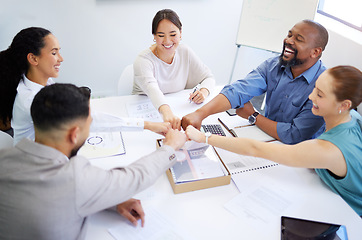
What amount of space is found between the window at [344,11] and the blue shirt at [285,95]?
4.12 feet

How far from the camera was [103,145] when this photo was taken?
1532mm

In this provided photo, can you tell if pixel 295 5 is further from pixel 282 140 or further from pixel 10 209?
pixel 10 209

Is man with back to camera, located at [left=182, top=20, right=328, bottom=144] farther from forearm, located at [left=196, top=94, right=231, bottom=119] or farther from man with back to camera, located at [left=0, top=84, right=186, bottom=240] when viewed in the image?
man with back to camera, located at [left=0, top=84, right=186, bottom=240]

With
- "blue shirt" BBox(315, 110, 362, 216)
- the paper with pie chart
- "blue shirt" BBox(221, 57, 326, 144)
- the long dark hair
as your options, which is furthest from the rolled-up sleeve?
the long dark hair

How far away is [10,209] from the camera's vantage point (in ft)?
2.89

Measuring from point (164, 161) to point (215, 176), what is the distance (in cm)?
28

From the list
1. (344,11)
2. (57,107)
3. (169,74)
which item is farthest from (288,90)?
(344,11)

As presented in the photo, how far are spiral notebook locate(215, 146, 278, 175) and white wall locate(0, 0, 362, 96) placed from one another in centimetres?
148

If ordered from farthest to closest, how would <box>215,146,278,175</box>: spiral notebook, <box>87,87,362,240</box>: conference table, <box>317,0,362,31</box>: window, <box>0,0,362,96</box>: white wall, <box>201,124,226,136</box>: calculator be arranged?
<box>0,0,362,96</box>: white wall < <box>317,0,362,31</box>: window < <box>201,124,226,136</box>: calculator < <box>215,146,278,175</box>: spiral notebook < <box>87,87,362,240</box>: conference table

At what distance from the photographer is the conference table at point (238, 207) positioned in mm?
1118

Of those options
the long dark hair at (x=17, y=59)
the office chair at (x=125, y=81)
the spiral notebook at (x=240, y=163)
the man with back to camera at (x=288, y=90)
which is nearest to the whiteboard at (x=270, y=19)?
the man with back to camera at (x=288, y=90)

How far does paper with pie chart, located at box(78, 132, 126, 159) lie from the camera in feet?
4.80

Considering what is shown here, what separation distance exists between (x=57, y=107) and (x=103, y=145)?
598mm

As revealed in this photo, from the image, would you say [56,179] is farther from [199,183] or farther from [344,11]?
[344,11]
